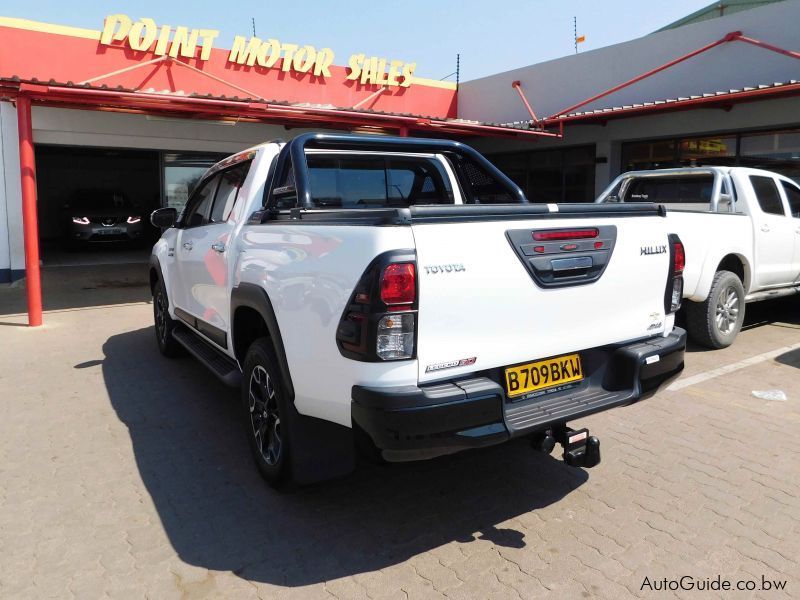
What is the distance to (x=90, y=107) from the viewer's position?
10000 millimetres

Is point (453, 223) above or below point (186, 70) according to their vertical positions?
below

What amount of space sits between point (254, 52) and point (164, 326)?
9.36 meters

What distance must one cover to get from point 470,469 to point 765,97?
8578mm

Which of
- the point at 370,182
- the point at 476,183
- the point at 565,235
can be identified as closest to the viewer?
the point at 565,235

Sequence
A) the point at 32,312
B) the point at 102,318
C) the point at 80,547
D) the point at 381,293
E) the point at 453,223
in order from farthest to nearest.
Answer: the point at 102,318 → the point at 32,312 → the point at 80,547 → the point at 453,223 → the point at 381,293

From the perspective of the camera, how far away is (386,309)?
2.49 m

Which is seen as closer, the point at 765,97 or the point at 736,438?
the point at 736,438

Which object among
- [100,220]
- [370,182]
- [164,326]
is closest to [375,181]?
[370,182]

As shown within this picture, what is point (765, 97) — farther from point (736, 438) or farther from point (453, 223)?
point (453, 223)

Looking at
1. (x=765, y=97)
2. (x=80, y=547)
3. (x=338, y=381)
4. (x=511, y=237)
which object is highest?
(x=765, y=97)

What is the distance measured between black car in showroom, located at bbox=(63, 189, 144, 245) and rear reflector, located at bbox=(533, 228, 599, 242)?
15974mm

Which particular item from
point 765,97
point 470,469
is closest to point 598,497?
point 470,469

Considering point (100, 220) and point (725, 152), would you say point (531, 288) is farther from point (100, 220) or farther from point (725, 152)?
point (100, 220)

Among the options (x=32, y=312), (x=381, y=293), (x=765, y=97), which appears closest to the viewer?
(x=381, y=293)
